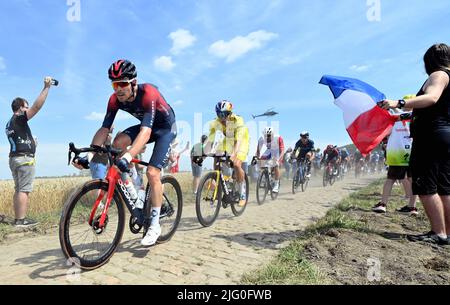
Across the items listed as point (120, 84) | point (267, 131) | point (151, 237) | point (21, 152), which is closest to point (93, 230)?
point (151, 237)

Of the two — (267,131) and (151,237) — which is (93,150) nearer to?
(151,237)

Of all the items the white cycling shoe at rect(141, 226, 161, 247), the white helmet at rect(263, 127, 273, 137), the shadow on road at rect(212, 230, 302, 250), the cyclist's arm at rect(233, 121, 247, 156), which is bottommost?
the shadow on road at rect(212, 230, 302, 250)

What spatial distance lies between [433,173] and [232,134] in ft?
12.7

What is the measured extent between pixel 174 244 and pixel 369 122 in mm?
4058

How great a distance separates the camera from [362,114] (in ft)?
18.7

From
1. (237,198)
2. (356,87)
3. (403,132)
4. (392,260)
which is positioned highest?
(356,87)

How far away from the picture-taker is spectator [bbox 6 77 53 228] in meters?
6.25

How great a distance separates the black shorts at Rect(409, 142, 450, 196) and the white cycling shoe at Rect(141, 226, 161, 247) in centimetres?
377

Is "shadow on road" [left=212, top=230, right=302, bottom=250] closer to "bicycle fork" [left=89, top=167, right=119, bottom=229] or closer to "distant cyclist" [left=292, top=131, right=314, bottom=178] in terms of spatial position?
"bicycle fork" [left=89, top=167, right=119, bottom=229]

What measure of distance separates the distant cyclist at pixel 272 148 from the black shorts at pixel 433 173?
252 inches

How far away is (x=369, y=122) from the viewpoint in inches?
225

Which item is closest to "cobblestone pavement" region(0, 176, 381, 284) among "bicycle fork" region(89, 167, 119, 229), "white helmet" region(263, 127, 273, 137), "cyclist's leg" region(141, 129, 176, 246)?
"cyclist's leg" region(141, 129, 176, 246)
